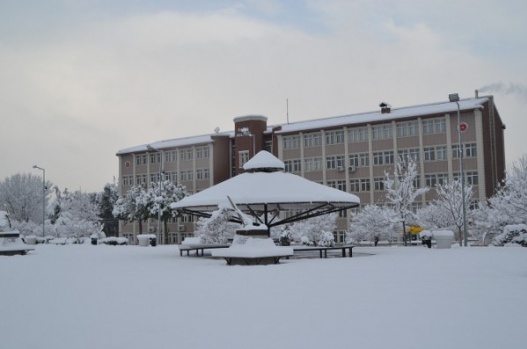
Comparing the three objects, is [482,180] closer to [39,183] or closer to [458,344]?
[458,344]

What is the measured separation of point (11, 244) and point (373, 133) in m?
41.5

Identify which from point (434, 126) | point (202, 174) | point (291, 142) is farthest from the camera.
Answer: point (202, 174)

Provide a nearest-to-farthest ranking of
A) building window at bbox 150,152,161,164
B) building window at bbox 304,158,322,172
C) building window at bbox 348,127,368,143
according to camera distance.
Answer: building window at bbox 348,127,368,143 → building window at bbox 304,158,322,172 → building window at bbox 150,152,161,164

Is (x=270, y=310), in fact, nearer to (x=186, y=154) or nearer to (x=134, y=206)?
(x=134, y=206)

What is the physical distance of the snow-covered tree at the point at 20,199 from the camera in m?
76.7

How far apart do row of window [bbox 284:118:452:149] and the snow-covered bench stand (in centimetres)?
4036

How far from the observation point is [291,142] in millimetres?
69562

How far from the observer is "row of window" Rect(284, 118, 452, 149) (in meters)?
58.2

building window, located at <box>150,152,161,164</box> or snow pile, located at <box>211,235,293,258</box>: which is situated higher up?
building window, located at <box>150,152,161,164</box>

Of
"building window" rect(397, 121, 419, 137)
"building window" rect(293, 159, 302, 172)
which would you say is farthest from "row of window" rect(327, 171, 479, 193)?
"building window" rect(397, 121, 419, 137)

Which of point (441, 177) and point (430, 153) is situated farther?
point (430, 153)

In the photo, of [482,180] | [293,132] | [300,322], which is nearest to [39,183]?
[293,132]

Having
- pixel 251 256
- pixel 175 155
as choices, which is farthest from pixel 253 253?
pixel 175 155

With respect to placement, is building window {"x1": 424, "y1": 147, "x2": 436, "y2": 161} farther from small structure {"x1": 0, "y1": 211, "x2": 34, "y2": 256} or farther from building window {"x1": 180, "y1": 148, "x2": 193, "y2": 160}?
small structure {"x1": 0, "y1": 211, "x2": 34, "y2": 256}
